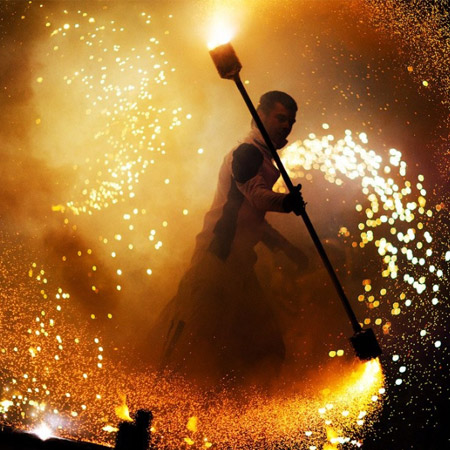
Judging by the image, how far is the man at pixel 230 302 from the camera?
256 cm

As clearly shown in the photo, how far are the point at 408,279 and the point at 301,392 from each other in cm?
85

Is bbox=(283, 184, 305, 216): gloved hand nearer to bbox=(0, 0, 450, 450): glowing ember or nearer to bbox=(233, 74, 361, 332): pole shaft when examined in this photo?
bbox=(233, 74, 361, 332): pole shaft

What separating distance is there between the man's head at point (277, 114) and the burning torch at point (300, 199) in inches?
9.2

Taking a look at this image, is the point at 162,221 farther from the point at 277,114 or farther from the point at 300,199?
the point at 277,114

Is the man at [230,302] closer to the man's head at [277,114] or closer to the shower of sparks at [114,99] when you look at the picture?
the man's head at [277,114]

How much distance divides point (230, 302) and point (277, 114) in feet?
3.32

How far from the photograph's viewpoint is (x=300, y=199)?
2.42 meters

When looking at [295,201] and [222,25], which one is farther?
[222,25]

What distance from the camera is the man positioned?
2559mm

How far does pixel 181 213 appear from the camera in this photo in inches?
104

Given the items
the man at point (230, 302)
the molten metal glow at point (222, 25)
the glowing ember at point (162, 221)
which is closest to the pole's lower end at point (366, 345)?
the glowing ember at point (162, 221)

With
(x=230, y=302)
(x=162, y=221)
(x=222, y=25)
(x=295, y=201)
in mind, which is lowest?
(x=230, y=302)

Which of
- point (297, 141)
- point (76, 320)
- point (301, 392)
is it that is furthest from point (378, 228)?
point (76, 320)

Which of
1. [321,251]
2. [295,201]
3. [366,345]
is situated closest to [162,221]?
[295,201]
